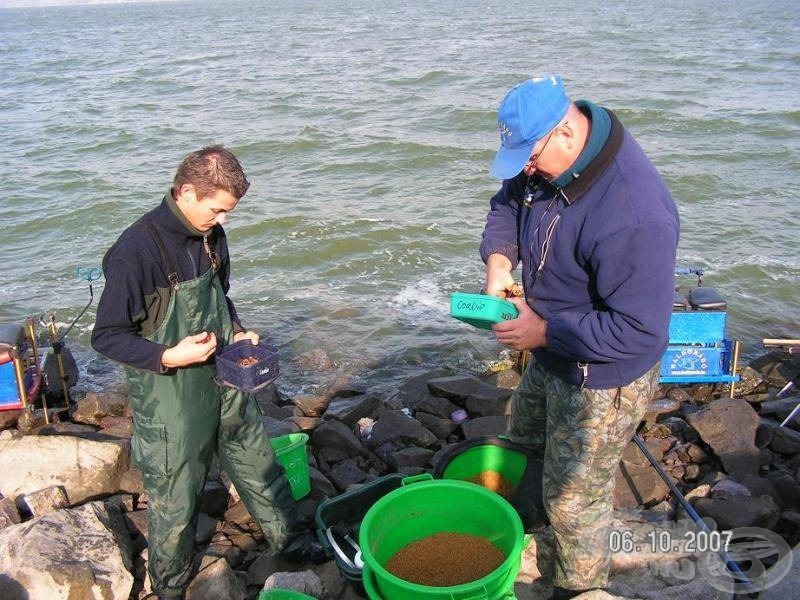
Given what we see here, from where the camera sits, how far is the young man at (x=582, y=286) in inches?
109

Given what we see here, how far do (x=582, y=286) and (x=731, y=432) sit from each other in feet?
9.91

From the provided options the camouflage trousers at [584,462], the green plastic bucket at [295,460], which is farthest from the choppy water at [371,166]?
the camouflage trousers at [584,462]

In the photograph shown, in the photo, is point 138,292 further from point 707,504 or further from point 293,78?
point 293,78

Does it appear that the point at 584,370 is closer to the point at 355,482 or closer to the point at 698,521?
the point at 698,521

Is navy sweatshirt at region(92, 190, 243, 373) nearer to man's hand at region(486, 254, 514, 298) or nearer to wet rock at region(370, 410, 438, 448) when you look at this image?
man's hand at region(486, 254, 514, 298)

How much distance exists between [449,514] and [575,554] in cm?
61

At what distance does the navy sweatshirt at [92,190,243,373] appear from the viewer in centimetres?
314

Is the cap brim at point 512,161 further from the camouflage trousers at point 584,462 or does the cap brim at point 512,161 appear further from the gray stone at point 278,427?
the gray stone at point 278,427

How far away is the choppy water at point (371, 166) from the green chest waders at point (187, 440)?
12.2 ft

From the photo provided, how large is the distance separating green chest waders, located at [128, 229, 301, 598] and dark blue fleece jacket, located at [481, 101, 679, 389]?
1580 mm

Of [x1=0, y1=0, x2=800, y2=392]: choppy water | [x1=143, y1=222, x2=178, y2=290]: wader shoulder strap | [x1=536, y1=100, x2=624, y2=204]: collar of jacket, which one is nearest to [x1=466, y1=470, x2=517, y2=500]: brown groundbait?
[x1=536, y1=100, x2=624, y2=204]: collar of jacket

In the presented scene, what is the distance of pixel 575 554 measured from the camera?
11.1 ft
